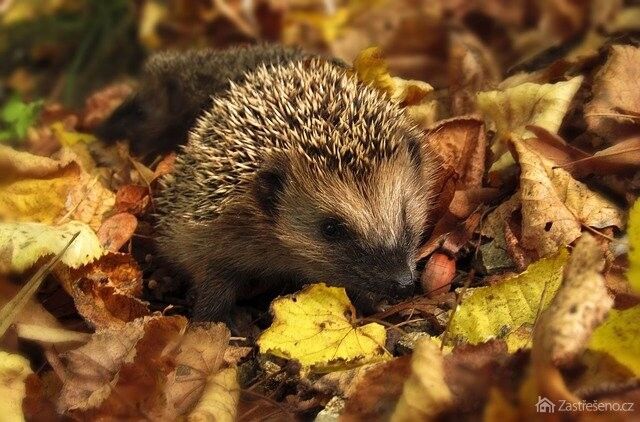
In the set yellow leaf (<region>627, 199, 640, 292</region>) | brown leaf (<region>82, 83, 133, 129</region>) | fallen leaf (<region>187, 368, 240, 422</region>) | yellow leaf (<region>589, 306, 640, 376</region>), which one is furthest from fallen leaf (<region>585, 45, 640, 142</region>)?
brown leaf (<region>82, 83, 133, 129</region>)

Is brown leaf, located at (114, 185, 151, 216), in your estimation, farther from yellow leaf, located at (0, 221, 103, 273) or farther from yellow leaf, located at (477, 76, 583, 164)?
yellow leaf, located at (477, 76, 583, 164)

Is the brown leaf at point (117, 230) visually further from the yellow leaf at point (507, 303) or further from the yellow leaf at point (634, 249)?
the yellow leaf at point (634, 249)

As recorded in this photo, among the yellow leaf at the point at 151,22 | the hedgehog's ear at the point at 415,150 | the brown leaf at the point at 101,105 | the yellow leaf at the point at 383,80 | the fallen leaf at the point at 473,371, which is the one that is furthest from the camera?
the yellow leaf at the point at 151,22

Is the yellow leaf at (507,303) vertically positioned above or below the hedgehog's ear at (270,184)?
below

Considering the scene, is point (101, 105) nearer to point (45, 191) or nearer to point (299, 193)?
point (45, 191)

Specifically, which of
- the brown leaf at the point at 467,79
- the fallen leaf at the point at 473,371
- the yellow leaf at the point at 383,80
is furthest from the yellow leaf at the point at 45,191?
the fallen leaf at the point at 473,371

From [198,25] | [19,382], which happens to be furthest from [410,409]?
[198,25]

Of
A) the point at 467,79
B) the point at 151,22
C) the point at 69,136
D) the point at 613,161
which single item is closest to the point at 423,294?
the point at 613,161

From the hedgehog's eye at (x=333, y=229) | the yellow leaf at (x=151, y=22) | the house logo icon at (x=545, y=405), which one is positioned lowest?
the yellow leaf at (x=151, y=22)
